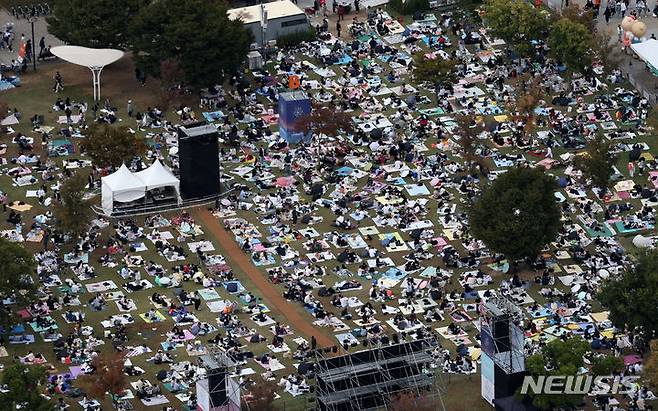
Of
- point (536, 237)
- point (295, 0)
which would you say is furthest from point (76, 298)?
point (295, 0)

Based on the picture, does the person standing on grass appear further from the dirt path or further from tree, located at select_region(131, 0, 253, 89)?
the dirt path

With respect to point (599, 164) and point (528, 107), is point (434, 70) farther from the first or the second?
point (599, 164)

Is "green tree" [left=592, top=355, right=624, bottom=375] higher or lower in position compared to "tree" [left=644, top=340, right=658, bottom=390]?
lower

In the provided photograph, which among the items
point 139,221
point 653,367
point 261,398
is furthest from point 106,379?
point 653,367

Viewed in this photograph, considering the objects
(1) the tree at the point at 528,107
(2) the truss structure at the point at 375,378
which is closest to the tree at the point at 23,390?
(2) the truss structure at the point at 375,378

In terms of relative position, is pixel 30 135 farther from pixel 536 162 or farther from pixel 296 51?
pixel 536 162

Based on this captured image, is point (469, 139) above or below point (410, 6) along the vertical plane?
above

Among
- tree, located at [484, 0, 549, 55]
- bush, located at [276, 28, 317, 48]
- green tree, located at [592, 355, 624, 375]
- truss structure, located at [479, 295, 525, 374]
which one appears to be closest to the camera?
green tree, located at [592, 355, 624, 375]

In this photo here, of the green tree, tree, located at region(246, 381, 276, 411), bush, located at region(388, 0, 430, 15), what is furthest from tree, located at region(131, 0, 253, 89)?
the green tree
